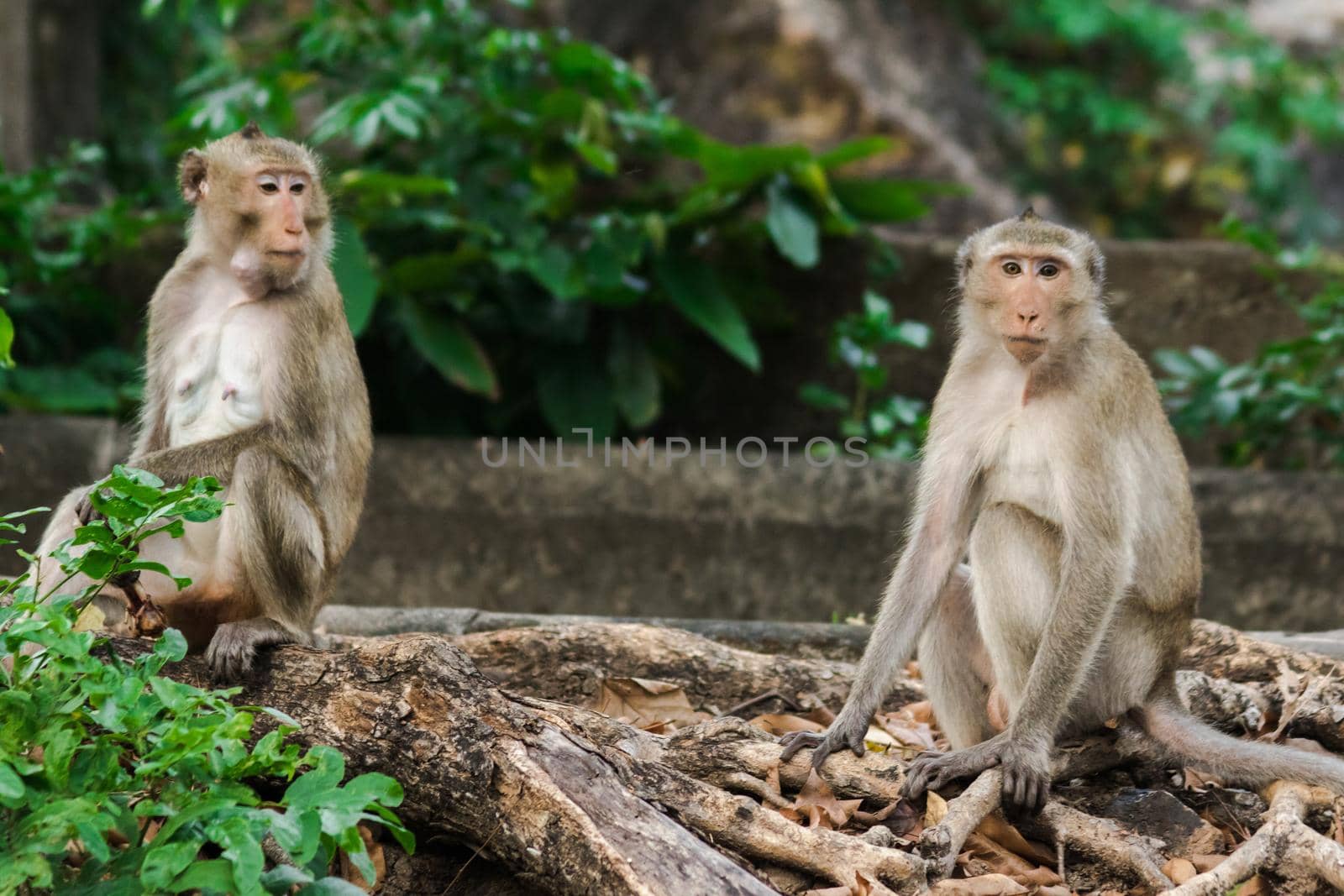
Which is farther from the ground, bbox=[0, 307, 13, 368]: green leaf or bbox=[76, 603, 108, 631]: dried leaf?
bbox=[0, 307, 13, 368]: green leaf

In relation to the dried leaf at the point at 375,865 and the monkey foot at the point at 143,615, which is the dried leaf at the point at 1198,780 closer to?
the dried leaf at the point at 375,865

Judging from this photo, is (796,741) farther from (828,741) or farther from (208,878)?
(208,878)

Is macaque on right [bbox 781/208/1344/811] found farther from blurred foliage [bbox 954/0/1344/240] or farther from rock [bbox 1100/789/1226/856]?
blurred foliage [bbox 954/0/1344/240]

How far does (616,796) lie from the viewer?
320 cm

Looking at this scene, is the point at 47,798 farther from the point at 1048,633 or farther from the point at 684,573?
the point at 684,573

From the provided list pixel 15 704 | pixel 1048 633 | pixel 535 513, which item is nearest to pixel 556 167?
pixel 535 513

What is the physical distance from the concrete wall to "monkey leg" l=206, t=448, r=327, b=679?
3165mm

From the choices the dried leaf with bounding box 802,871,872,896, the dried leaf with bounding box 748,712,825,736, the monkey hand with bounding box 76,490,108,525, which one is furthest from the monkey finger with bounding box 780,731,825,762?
the monkey hand with bounding box 76,490,108,525

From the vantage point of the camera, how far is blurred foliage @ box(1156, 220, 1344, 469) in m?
7.23

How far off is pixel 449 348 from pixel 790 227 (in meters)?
1.98

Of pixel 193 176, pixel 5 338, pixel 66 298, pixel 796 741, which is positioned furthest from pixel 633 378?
pixel 5 338

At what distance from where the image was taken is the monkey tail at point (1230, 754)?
146 inches

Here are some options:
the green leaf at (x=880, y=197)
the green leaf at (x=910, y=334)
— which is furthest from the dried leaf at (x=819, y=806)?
the green leaf at (x=880, y=197)

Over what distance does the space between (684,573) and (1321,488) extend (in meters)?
3.16
